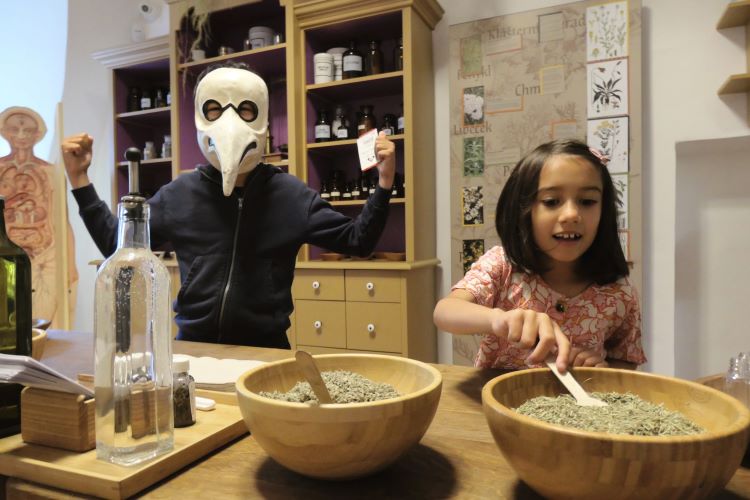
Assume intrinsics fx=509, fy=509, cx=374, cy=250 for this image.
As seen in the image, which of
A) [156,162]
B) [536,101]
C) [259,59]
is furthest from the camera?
[156,162]

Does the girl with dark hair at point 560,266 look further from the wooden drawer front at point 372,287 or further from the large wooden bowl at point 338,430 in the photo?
the wooden drawer front at point 372,287

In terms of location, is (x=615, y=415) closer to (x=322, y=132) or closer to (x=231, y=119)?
(x=231, y=119)

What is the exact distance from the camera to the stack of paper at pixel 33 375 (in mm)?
600

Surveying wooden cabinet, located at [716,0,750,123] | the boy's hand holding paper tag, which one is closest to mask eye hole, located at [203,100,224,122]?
the boy's hand holding paper tag

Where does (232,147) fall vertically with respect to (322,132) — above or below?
below

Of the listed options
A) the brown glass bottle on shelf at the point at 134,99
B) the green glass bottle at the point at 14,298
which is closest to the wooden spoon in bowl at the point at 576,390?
the green glass bottle at the point at 14,298

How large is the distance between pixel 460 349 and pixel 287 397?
7.32 ft

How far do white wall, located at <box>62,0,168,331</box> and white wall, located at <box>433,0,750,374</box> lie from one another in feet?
10.3

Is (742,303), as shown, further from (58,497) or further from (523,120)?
(58,497)

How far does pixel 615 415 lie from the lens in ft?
1.76

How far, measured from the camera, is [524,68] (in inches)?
103

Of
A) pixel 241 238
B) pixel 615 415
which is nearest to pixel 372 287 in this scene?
pixel 241 238

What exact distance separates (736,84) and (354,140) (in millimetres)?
1758

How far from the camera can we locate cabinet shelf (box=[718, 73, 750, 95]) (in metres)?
2.07
